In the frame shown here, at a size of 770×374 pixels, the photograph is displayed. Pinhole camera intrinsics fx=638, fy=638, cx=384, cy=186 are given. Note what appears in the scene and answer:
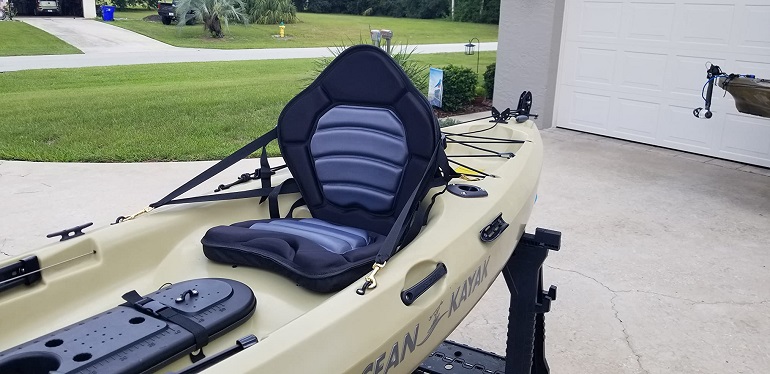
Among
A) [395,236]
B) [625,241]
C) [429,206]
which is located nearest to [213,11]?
[625,241]

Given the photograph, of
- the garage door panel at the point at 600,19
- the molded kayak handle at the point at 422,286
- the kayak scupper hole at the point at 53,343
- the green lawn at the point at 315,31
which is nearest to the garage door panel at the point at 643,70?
the garage door panel at the point at 600,19

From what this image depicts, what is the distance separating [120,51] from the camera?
17.5 meters

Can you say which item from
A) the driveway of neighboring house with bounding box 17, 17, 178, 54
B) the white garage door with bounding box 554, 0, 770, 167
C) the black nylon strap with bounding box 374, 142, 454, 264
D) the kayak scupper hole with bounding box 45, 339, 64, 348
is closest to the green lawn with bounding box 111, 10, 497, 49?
the driveway of neighboring house with bounding box 17, 17, 178, 54

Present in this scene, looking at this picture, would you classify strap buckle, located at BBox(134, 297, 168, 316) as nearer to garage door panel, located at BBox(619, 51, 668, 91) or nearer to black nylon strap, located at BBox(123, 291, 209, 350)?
black nylon strap, located at BBox(123, 291, 209, 350)

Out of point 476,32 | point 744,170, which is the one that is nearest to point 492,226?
point 744,170

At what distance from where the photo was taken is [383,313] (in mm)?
1965

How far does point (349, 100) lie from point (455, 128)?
136 centimetres

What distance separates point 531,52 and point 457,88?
Answer: 2.03 m

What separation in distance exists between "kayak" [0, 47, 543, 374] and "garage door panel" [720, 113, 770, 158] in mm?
4653

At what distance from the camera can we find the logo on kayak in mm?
1912

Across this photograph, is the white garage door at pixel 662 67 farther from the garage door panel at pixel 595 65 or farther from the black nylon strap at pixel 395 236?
the black nylon strap at pixel 395 236

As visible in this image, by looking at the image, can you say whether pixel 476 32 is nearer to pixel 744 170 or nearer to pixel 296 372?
pixel 744 170

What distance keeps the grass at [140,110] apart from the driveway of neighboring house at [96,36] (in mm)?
3979

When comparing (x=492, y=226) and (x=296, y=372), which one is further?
(x=492, y=226)
